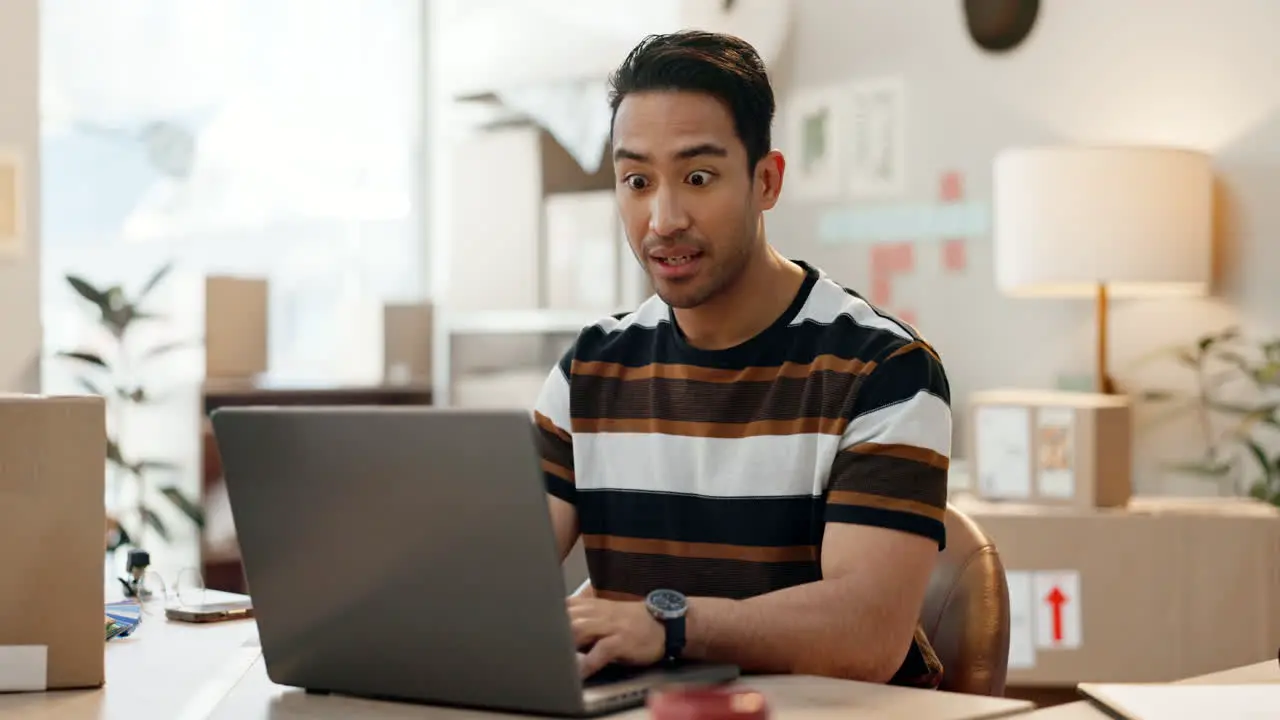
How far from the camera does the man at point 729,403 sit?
147 cm

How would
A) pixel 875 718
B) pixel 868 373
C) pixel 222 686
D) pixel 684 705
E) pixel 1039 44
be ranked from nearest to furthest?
pixel 684 705 → pixel 875 718 → pixel 222 686 → pixel 868 373 → pixel 1039 44

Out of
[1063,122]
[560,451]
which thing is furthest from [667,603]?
[1063,122]

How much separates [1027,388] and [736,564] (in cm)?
239

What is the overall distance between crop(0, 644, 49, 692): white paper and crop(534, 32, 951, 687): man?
1.77ft

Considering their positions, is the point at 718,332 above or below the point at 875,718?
above

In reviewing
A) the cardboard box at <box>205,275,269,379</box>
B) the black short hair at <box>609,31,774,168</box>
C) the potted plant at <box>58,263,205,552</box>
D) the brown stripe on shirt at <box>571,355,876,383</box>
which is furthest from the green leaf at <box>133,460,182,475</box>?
the black short hair at <box>609,31,774,168</box>

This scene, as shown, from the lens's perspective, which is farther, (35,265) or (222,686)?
(35,265)

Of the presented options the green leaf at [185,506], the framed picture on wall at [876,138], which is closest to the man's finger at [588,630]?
the framed picture on wall at [876,138]

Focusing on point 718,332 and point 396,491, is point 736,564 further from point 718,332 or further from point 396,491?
point 396,491

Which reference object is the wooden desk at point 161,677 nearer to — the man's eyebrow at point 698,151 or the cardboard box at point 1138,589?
the man's eyebrow at point 698,151

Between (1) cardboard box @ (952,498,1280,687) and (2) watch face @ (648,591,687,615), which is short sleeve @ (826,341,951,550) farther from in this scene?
(1) cardboard box @ (952,498,1280,687)

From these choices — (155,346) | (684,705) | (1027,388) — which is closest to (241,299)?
(155,346)

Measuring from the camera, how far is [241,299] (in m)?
4.42

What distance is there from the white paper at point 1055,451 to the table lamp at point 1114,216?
314 mm
